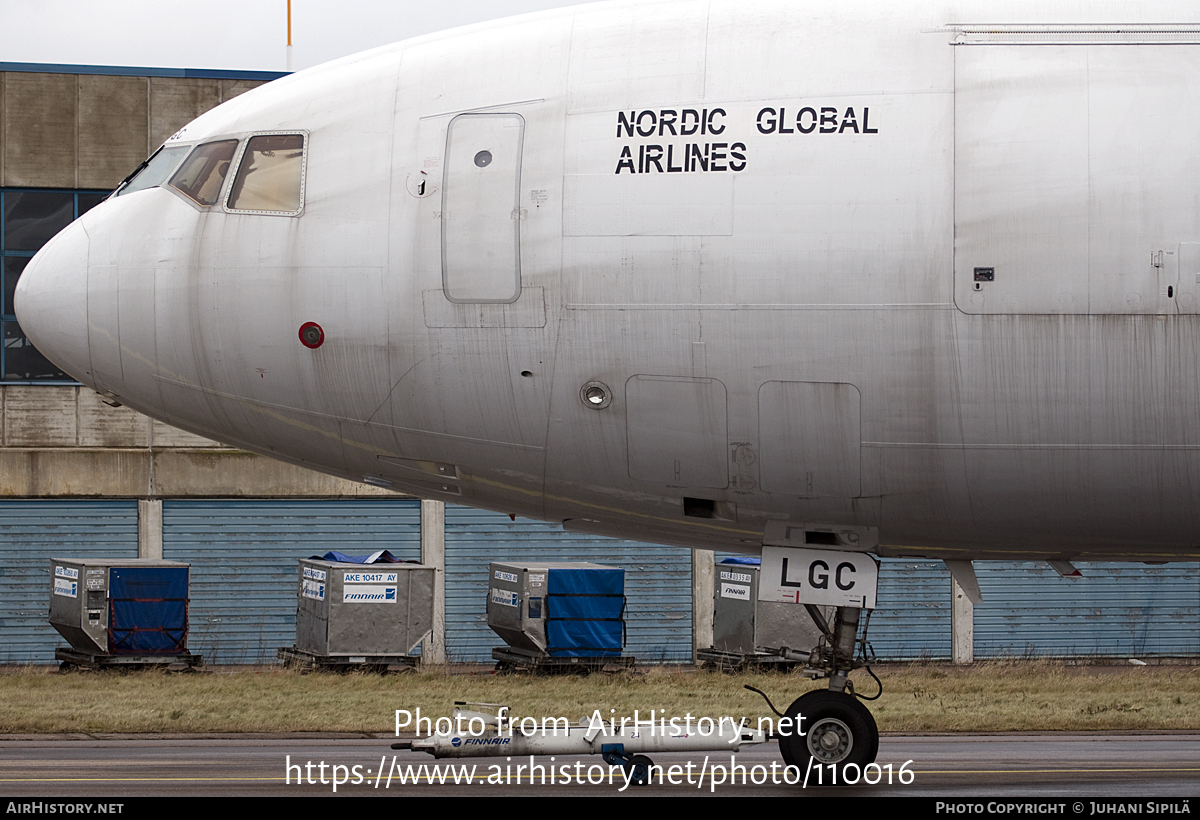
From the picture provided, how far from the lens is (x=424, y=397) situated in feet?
31.0

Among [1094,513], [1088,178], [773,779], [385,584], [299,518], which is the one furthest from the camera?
[299,518]

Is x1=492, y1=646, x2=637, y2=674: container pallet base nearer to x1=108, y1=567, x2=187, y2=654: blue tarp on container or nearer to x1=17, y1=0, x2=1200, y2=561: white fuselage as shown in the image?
x1=108, y1=567, x2=187, y2=654: blue tarp on container

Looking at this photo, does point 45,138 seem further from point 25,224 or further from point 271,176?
point 271,176

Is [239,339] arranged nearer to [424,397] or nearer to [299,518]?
[424,397]

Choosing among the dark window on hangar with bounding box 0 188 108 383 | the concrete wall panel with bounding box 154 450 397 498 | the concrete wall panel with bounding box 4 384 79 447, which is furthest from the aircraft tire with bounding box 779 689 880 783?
the dark window on hangar with bounding box 0 188 108 383

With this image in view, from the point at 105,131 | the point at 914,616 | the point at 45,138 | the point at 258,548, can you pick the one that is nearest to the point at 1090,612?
the point at 914,616

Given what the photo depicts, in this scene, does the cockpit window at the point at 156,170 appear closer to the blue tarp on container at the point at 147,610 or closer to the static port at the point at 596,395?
the static port at the point at 596,395

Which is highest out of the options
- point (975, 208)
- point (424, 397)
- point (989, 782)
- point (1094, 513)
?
point (975, 208)

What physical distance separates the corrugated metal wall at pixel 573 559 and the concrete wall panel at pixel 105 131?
11.3 meters

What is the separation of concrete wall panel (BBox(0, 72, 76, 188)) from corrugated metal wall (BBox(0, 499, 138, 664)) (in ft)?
25.0

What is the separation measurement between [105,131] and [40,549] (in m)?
9.82

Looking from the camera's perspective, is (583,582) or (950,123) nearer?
(950,123)

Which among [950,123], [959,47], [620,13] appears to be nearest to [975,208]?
[950,123]

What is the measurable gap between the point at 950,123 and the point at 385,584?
1831cm
